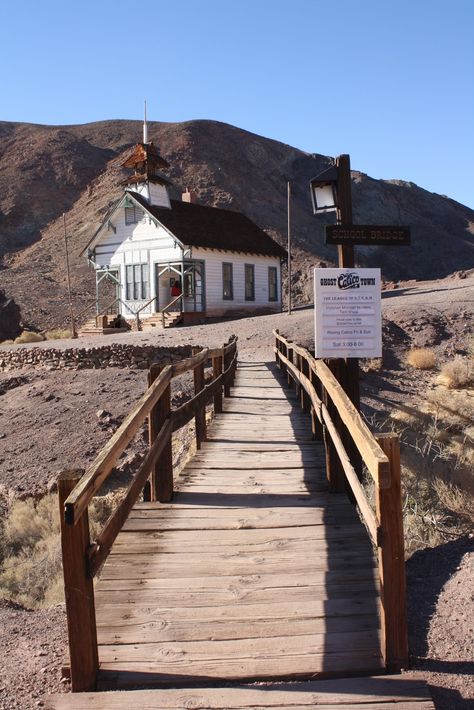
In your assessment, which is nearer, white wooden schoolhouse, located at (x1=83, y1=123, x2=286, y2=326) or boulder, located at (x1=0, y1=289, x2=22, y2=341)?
→ white wooden schoolhouse, located at (x1=83, y1=123, x2=286, y2=326)

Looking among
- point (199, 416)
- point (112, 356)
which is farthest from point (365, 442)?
point (112, 356)

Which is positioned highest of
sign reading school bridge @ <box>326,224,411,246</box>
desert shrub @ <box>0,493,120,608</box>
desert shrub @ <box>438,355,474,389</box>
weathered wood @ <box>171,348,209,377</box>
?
sign reading school bridge @ <box>326,224,411,246</box>

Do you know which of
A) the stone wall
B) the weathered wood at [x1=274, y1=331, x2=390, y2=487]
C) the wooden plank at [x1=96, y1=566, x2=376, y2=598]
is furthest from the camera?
the stone wall

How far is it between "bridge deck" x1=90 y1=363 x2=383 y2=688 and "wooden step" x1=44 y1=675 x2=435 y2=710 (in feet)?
0.53

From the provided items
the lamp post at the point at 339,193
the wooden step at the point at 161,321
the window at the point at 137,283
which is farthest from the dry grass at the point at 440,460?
the window at the point at 137,283

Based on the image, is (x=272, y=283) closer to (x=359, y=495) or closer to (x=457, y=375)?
(x=457, y=375)

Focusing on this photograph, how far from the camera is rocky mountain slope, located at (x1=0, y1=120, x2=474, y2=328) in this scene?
199 ft

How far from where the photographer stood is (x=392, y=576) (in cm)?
360

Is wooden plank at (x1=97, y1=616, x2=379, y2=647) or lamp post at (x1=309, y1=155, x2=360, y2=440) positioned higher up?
lamp post at (x1=309, y1=155, x2=360, y2=440)

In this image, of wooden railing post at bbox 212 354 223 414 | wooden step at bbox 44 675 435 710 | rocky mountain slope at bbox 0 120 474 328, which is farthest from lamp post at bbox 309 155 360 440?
rocky mountain slope at bbox 0 120 474 328

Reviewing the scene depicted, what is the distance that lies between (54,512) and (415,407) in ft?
27.2

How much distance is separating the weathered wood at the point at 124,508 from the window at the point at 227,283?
27747 mm

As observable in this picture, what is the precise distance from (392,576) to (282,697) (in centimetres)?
81

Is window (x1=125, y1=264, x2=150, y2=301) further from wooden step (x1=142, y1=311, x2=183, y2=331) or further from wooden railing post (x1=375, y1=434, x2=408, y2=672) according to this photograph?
wooden railing post (x1=375, y1=434, x2=408, y2=672)
